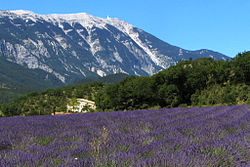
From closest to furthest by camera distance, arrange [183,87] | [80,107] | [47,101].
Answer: [183,87], [80,107], [47,101]

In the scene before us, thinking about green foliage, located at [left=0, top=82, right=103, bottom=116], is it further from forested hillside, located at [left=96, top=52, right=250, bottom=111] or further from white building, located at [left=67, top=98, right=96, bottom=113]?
forested hillside, located at [left=96, top=52, right=250, bottom=111]

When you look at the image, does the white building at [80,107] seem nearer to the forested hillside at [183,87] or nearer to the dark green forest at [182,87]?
the dark green forest at [182,87]

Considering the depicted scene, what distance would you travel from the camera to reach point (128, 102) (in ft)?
131

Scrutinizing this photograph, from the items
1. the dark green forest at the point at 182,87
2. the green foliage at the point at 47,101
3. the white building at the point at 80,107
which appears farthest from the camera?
the green foliage at the point at 47,101

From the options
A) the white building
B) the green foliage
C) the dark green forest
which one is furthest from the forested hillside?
the green foliage

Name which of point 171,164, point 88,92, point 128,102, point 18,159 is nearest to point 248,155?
point 171,164

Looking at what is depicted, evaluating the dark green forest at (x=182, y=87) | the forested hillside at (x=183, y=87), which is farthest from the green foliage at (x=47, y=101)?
the forested hillside at (x=183, y=87)

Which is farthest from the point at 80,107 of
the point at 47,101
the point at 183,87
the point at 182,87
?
the point at 183,87

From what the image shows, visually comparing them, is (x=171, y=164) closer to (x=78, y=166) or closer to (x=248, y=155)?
(x=78, y=166)

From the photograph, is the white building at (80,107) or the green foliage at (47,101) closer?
the white building at (80,107)

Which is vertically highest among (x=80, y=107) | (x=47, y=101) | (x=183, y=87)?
(x=183, y=87)

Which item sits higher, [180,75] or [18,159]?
[180,75]

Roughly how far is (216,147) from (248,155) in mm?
377

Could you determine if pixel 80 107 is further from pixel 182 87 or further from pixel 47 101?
pixel 182 87
